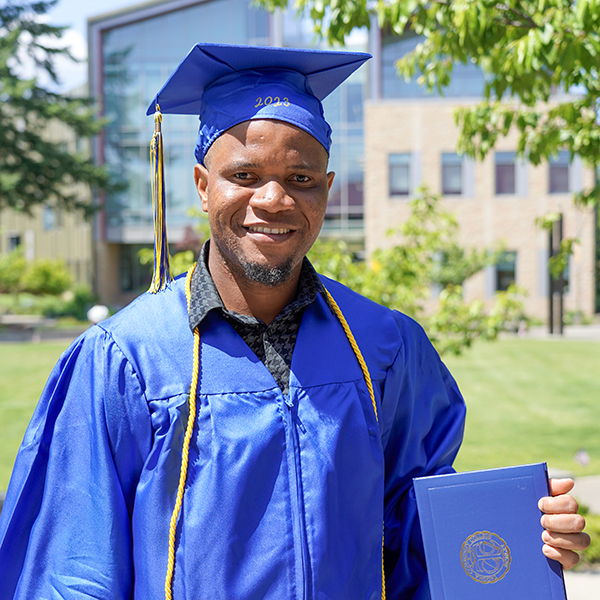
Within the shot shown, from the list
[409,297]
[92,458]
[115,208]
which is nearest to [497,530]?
[92,458]

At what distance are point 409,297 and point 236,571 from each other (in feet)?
10.3

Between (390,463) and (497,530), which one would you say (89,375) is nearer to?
(390,463)

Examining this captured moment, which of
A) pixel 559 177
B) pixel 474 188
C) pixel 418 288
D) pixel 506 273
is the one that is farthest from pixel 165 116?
pixel 418 288

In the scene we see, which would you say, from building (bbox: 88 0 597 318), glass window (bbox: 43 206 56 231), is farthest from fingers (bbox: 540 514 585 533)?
glass window (bbox: 43 206 56 231)

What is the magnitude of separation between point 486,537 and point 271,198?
2.95 feet

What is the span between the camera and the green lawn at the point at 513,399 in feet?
24.4

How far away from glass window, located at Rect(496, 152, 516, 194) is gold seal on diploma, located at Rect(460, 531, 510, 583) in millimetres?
21090

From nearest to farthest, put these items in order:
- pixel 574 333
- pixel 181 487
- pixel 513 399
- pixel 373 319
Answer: pixel 181 487, pixel 373 319, pixel 513 399, pixel 574 333

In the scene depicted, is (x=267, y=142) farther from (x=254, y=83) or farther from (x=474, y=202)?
(x=474, y=202)

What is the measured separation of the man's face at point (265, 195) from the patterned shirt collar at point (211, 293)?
86 millimetres

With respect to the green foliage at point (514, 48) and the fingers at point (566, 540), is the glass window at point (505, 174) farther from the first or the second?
the fingers at point (566, 540)

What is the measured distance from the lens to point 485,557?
1447 millimetres

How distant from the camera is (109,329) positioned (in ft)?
4.99

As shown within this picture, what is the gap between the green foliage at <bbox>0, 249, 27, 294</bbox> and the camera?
26781 mm
